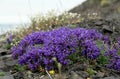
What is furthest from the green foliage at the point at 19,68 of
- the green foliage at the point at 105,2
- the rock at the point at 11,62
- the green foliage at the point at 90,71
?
the green foliage at the point at 105,2

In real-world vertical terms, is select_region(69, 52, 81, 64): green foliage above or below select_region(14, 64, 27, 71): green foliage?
above

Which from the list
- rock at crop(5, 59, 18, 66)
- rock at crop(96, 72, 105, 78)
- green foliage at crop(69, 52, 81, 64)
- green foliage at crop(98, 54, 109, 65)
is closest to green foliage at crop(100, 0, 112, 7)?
rock at crop(5, 59, 18, 66)

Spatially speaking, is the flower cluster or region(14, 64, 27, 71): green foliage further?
region(14, 64, 27, 71): green foliage

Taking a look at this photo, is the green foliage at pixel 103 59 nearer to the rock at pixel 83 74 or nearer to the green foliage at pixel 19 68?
the rock at pixel 83 74

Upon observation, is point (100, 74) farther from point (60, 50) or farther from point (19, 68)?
point (19, 68)

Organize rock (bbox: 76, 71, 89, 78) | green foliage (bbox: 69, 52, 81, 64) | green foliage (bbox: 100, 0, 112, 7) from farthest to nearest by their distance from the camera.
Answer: green foliage (bbox: 100, 0, 112, 7) < green foliage (bbox: 69, 52, 81, 64) < rock (bbox: 76, 71, 89, 78)

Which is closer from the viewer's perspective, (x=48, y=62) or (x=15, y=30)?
(x=48, y=62)

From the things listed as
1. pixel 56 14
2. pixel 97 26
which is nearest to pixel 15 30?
pixel 56 14

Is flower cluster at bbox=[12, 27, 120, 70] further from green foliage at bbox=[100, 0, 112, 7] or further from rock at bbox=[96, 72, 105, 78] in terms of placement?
green foliage at bbox=[100, 0, 112, 7]

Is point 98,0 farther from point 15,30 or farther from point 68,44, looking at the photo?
point 68,44

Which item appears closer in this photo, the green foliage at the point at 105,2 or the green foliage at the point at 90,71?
the green foliage at the point at 90,71

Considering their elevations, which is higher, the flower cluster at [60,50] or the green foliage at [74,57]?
the flower cluster at [60,50]
